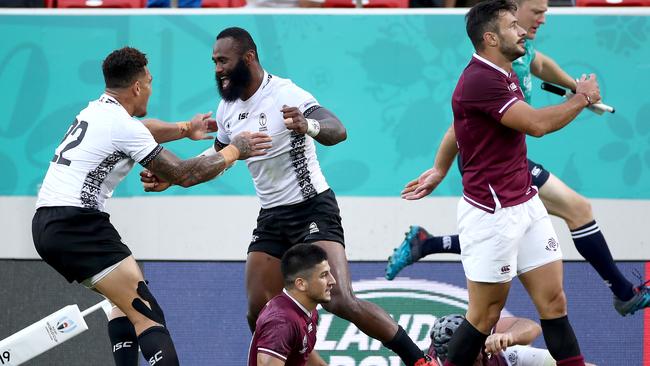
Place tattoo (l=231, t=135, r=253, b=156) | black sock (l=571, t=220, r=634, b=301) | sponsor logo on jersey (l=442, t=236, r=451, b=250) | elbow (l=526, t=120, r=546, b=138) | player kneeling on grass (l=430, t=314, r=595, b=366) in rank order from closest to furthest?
1. elbow (l=526, t=120, r=546, b=138)
2. tattoo (l=231, t=135, r=253, b=156)
3. player kneeling on grass (l=430, t=314, r=595, b=366)
4. black sock (l=571, t=220, r=634, b=301)
5. sponsor logo on jersey (l=442, t=236, r=451, b=250)

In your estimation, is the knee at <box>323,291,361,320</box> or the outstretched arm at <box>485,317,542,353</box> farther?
the knee at <box>323,291,361,320</box>

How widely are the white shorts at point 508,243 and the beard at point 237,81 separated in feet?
5.43

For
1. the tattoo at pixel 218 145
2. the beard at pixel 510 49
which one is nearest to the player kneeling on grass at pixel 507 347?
the beard at pixel 510 49

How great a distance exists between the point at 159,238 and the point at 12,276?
42.4 inches

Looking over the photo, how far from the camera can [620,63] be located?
8.54 meters

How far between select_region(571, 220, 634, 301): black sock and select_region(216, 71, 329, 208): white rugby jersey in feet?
5.16

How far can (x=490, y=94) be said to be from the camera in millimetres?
6059

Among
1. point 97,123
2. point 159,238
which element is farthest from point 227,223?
point 97,123

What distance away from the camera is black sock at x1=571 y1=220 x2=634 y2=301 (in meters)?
7.25

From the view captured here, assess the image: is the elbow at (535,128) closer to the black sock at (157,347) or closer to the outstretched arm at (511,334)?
the outstretched arm at (511,334)

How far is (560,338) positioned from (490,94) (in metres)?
1.29

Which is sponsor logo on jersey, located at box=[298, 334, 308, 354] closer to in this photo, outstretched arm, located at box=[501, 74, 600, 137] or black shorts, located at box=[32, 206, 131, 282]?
black shorts, located at box=[32, 206, 131, 282]

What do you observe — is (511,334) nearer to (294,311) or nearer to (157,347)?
(294,311)

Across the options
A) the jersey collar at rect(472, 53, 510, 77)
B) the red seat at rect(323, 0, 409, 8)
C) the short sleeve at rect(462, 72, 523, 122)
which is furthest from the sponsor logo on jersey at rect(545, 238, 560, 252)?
the red seat at rect(323, 0, 409, 8)
